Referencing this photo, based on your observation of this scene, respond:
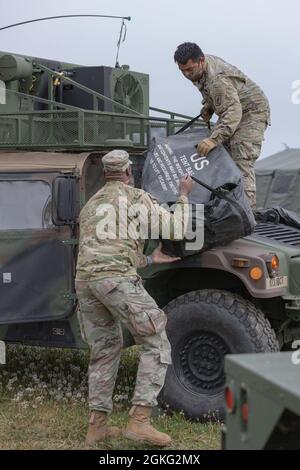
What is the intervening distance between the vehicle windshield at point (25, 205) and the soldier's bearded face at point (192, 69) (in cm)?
127

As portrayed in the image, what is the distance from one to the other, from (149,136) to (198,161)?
26.5 inches

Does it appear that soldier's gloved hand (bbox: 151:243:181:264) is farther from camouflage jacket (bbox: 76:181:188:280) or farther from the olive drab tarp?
the olive drab tarp

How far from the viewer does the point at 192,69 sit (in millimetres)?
5691

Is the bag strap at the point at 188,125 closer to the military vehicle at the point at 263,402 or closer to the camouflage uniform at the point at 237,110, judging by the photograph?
the camouflage uniform at the point at 237,110

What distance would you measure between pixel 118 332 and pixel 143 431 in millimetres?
588

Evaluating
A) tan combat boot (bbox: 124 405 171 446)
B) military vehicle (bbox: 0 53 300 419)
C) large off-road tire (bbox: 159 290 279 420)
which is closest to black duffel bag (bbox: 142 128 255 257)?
military vehicle (bbox: 0 53 300 419)

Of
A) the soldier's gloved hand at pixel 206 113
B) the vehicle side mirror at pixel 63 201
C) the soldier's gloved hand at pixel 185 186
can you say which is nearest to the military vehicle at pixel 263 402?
the soldier's gloved hand at pixel 185 186

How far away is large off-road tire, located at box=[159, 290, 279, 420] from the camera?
5125 millimetres

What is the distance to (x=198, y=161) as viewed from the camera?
18.0 feet

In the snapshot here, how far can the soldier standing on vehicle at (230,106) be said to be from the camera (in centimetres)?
557

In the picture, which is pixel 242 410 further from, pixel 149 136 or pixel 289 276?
pixel 149 136

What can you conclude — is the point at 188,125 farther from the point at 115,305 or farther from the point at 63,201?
the point at 115,305

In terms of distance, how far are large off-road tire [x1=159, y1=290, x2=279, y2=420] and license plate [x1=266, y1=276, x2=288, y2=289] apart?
0.66 ft
